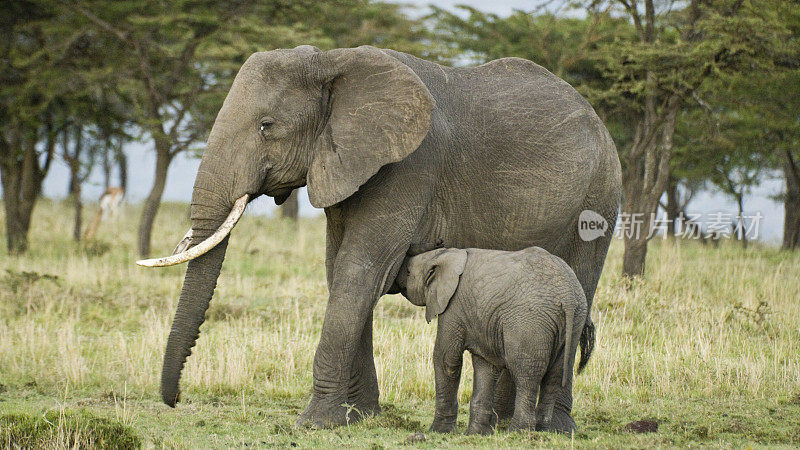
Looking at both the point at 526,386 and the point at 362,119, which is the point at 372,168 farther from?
the point at 526,386

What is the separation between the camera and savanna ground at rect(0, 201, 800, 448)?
7.14m

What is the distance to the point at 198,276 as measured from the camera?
7301 millimetres

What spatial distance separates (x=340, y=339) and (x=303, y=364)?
3.24m

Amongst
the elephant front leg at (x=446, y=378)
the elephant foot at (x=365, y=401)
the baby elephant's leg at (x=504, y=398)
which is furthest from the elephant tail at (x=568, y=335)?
the elephant foot at (x=365, y=401)

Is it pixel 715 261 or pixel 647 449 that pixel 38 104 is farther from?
pixel 647 449

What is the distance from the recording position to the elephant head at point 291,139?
703 cm

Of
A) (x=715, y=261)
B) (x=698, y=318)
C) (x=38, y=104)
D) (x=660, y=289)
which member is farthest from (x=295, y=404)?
(x=38, y=104)

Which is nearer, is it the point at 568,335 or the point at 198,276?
the point at 568,335

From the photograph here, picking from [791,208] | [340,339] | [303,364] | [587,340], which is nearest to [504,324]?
[587,340]

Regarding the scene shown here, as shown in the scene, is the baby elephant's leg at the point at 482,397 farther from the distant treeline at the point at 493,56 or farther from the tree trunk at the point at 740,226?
the tree trunk at the point at 740,226

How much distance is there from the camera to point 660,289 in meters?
15.7

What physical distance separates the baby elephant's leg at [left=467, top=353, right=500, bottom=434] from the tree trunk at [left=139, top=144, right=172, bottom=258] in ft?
51.5

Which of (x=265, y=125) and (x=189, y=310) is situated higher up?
(x=265, y=125)

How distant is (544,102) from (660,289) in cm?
837
